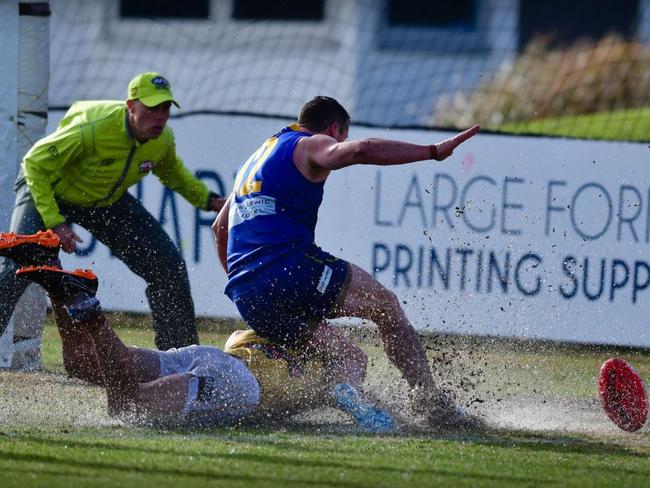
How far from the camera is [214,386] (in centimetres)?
643

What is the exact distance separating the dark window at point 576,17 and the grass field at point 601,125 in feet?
21.9

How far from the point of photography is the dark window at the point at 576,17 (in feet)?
80.8

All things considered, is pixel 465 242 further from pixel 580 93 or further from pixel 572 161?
pixel 580 93

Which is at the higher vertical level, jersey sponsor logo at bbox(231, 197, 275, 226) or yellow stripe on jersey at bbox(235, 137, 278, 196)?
yellow stripe on jersey at bbox(235, 137, 278, 196)

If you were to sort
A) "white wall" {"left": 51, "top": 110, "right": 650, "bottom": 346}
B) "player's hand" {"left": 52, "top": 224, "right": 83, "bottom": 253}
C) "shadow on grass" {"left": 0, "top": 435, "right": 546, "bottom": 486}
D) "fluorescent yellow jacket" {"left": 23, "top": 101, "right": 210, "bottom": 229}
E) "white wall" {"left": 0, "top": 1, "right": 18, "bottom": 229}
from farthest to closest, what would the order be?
"white wall" {"left": 51, "top": 110, "right": 650, "bottom": 346} < "white wall" {"left": 0, "top": 1, "right": 18, "bottom": 229} < "fluorescent yellow jacket" {"left": 23, "top": 101, "right": 210, "bottom": 229} < "player's hand" {"left": 52, "top": 224, "right": 83, "bottom": 253} < "shadow on grass" {"left": 0, "top": 435, "right": 546, "bottom": 486}

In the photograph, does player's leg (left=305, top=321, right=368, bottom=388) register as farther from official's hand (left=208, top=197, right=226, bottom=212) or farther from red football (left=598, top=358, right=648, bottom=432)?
official's hand (left=208, top=197, right=226, bottom=212)

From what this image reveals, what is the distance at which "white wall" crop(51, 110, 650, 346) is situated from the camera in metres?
10.5

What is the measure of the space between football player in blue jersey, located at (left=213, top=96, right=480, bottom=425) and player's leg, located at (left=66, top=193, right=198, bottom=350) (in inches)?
59.2

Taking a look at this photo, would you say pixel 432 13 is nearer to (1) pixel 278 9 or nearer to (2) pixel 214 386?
(1) pixel 278 9

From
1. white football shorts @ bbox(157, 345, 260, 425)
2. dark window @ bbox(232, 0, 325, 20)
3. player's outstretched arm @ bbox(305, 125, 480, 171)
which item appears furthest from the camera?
dark window @ bbox(232, 0, 325, 20)

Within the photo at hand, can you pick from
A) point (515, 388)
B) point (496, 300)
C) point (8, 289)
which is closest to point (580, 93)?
point (496, 300)

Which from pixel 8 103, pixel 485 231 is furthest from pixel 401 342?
pixel 485 231

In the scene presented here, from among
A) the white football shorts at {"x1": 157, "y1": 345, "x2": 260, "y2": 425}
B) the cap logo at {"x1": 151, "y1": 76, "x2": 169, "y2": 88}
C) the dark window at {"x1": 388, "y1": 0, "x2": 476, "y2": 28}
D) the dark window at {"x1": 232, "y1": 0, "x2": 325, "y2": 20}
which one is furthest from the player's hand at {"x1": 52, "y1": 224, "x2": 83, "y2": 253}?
the dark window at {"x1": 388, "y1": 0, "x2": 476, "y2": 28}

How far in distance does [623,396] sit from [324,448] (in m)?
1.71
